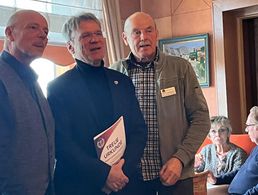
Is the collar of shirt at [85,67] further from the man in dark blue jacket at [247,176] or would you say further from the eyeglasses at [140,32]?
the man in dark blue jacket at [247,176]

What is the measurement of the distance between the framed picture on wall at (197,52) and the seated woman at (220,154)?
2.96ft

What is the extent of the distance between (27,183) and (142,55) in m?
0.83

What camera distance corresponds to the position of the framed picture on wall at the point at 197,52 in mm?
4090

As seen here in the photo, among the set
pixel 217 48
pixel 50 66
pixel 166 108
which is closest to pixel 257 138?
pixel 166 108

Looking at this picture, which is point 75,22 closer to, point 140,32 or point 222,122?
point 140,32

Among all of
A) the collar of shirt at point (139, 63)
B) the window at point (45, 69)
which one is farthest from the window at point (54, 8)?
the collar of shirt at point (139, 63)

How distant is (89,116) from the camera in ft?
5.60

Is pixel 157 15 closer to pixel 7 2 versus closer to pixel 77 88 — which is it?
pixel 7 2

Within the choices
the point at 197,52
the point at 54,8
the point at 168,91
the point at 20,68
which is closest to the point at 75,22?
the point at 20,68

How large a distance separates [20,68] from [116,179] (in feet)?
1.76

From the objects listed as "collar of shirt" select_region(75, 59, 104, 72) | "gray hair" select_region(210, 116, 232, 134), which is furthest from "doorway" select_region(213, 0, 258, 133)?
"collar of shirt" select_region(75, 59, 104, 72)

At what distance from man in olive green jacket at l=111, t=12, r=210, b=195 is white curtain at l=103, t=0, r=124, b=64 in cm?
206

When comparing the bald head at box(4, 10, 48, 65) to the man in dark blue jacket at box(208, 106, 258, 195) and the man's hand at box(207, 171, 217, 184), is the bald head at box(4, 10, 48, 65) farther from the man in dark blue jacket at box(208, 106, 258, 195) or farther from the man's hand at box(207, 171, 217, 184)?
the man's hand at box(207, 171, 217, 184)

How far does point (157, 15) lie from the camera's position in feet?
14.9
